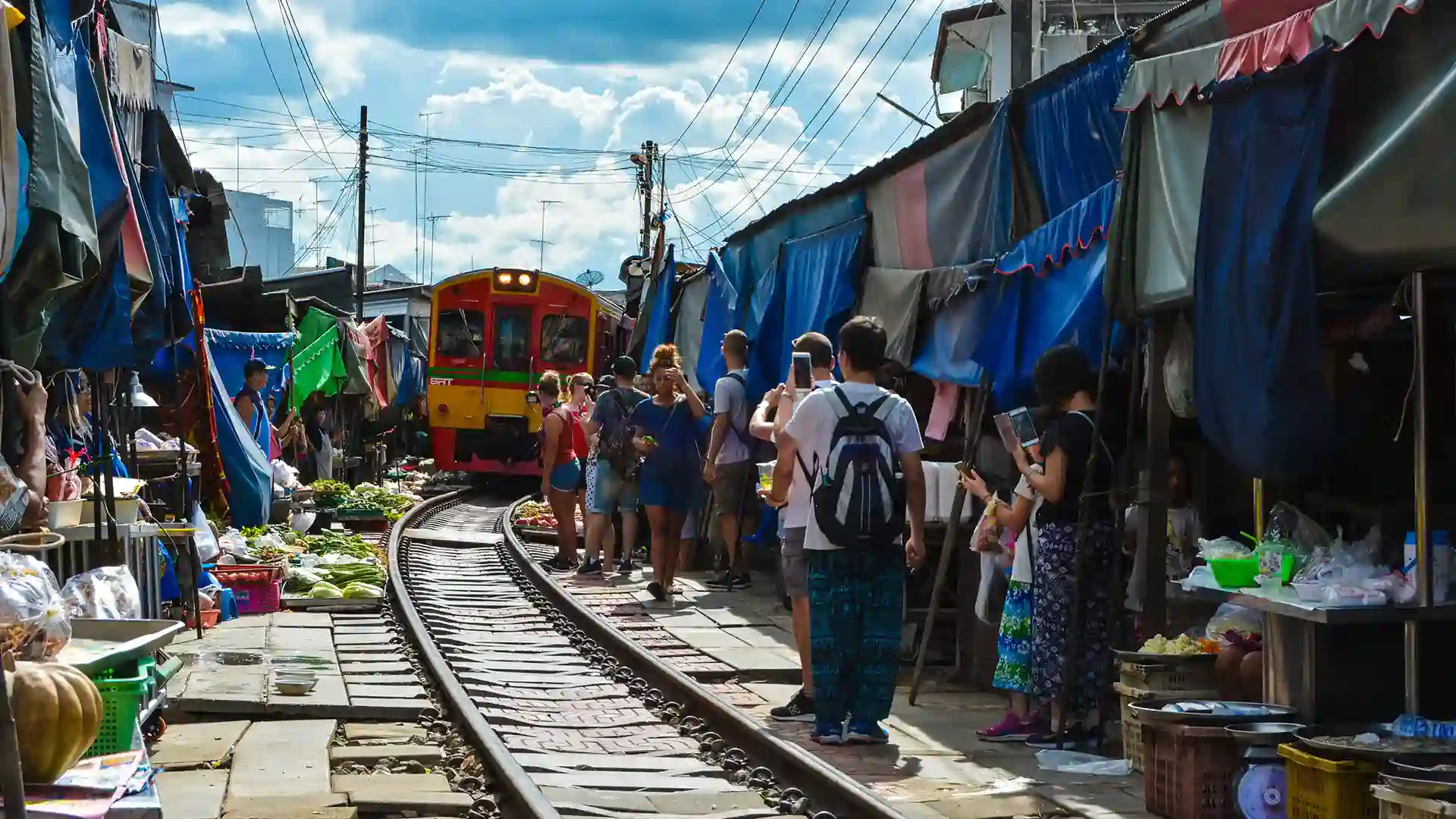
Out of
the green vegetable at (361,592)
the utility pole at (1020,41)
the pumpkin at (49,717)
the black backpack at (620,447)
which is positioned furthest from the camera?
the black backpack at (620,447)

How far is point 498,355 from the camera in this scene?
2636cm

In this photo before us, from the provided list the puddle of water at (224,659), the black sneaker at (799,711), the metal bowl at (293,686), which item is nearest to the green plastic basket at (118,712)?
the metal bowl at (293,686)

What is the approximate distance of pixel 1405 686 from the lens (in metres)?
5.46

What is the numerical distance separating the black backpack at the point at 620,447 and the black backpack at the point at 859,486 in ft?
22.3

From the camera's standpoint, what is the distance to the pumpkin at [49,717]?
14.4 ft

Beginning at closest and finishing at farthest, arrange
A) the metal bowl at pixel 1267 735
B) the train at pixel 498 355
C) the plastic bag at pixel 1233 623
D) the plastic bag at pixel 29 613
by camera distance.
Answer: the plastic bag at pixel 29 613 < the metal bowl at pixel 1267 735 < the plastic bag at pixel 1233 623 < the train at pixel 498 355

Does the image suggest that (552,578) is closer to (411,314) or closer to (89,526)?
(89,526)

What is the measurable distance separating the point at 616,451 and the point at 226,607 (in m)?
3.82

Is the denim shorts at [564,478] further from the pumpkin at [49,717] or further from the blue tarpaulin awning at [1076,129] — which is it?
the pumpkin at [49,717]

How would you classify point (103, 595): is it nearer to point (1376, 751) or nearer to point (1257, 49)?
point (1376, 751)

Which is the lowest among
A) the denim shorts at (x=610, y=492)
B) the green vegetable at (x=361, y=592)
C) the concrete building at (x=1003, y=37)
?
the green vegetable at (x=361, y=592)

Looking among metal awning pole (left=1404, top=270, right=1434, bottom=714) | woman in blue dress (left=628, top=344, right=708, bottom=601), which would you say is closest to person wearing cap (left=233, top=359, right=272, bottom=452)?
woman in blue dress (left=628, top=344, right=708, bottom=601)

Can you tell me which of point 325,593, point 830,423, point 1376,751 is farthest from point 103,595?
point 325,593

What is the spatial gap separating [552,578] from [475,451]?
40.4 feet
